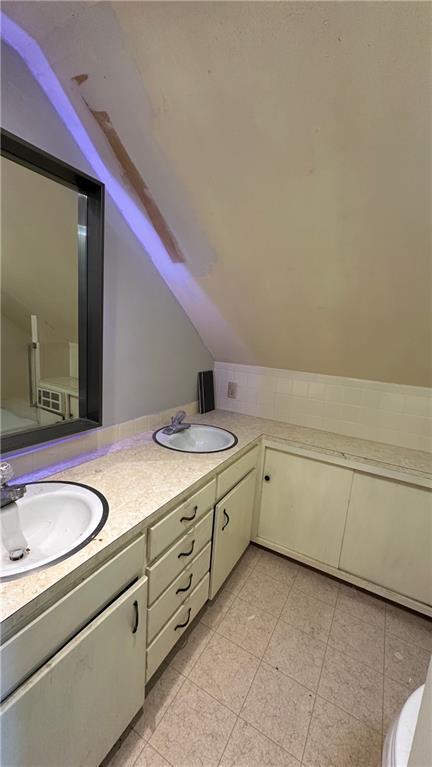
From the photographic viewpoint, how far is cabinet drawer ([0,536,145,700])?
614 mm

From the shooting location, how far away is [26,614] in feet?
2.05

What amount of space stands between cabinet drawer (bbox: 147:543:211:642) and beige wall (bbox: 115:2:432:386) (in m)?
1.25

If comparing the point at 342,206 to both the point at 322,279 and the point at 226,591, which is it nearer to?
the point at 322,279

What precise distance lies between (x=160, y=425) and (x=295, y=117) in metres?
1.45

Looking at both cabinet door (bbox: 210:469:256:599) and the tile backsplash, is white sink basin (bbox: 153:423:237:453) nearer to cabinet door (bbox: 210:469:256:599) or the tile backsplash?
cabinet door (bbox: 210:469:256:599)

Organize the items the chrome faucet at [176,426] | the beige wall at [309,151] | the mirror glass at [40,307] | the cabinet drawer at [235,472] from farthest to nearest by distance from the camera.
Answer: the chrome faucet at [176,426] < the cabinet drawer at [235,472] < the mirror glass at [40,307] < the beige wall at [309,151]

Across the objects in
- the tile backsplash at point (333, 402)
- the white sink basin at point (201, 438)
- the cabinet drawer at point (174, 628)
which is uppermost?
the tile backsplash at point (333, 402)

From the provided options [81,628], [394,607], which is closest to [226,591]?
[394,607]

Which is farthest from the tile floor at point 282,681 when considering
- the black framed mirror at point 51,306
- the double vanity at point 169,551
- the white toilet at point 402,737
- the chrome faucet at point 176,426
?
the black framed mirror at point 51,306

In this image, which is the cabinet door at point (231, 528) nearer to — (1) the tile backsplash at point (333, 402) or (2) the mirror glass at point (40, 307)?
(1) the tile backsplash at point (333, 402)

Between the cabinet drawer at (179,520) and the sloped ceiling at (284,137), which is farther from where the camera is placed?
the cabinet drawer at (179,520)

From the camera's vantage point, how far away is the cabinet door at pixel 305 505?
1.68 metres

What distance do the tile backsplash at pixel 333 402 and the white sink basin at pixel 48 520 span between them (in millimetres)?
1317

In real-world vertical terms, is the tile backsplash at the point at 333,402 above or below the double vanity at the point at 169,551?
above
